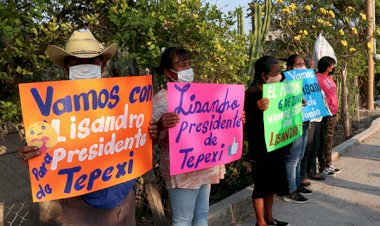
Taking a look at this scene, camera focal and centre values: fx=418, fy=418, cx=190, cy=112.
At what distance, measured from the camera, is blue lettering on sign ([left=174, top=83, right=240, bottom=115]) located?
2566 mm

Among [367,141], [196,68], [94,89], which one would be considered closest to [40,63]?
[196,68]

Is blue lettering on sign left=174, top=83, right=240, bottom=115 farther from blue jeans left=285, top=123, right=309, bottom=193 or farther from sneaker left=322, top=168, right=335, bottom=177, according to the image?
sneaker left=322, top=168, right=335, bottom=177

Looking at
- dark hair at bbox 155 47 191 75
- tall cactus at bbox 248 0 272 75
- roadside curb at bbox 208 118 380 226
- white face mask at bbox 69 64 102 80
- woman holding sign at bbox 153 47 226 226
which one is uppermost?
tall cactus at bbox 248 0 272 75

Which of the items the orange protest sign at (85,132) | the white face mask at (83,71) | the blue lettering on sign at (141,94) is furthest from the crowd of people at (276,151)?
the white face mask at (83,71)

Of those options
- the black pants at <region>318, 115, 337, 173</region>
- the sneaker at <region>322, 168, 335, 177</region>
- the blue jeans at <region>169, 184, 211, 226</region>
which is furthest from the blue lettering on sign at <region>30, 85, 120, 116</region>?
the sneaker at <region>322, 168, 335, 177</region>

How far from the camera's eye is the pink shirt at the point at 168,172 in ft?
8.48

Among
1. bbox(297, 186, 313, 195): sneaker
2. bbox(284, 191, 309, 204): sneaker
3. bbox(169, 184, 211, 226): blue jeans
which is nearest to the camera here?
bbox(169, 184, 211, 226): blue jeans

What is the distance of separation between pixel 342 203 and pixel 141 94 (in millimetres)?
3309

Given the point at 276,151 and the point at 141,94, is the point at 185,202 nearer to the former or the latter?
the point at 141,94

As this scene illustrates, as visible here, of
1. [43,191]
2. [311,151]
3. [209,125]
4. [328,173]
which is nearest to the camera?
[43,191]

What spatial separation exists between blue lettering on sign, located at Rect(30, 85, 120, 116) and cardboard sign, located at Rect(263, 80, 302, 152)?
153 centimetres

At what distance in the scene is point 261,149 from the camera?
3619mm

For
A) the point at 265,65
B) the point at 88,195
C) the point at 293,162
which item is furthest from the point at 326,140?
the point at 88,195

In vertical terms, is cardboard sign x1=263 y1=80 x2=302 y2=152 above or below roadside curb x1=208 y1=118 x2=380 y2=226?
above
